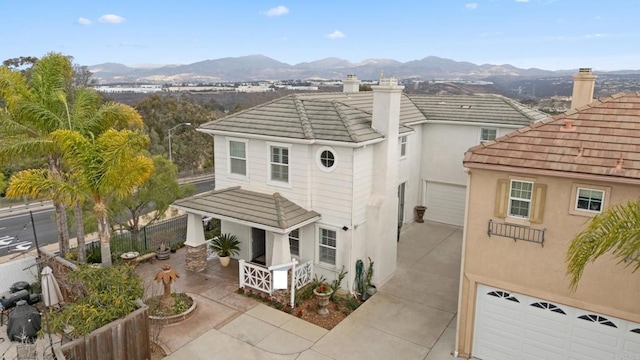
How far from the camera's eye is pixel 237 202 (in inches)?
611

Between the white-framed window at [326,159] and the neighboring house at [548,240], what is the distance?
5006 mm

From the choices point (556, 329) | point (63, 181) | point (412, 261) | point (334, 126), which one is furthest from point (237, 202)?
point (556, 329)

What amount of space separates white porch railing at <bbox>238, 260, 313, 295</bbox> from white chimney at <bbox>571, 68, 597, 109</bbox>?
10.3m

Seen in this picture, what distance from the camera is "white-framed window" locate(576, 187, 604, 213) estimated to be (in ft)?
30.3

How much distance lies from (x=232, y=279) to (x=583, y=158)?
11.6 meters

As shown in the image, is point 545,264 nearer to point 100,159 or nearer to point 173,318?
point 173,318

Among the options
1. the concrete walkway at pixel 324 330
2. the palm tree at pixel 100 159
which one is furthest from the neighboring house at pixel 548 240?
the palm tree at pixel 100 159

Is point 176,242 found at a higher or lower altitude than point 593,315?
lower

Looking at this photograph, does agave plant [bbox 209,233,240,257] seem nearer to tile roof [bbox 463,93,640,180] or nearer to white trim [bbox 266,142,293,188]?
white trim [bbox 266,142,293,188]

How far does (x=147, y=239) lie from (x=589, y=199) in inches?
640

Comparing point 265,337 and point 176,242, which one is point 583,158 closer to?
point 265,337

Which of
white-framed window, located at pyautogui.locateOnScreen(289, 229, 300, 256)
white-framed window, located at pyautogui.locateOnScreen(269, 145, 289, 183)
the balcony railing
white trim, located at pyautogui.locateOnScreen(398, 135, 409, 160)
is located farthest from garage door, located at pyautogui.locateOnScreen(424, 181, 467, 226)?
the balcony railing

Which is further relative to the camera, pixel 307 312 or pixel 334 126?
pixel 334 126

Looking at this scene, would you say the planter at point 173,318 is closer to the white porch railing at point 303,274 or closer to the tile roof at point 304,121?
the white porch railing at point 303,274
